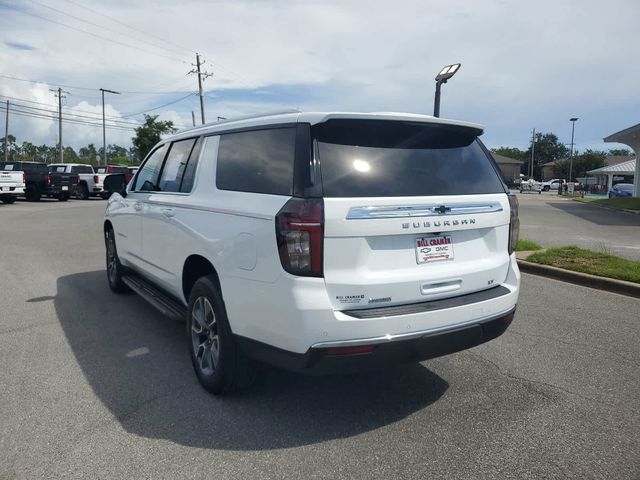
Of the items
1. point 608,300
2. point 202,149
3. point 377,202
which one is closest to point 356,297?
point 377,202

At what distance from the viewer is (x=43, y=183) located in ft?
85.3

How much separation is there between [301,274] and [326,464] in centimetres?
104

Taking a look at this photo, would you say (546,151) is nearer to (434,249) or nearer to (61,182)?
(61,182)

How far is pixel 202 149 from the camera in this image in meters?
4.28

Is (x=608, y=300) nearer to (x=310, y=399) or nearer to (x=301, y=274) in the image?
(x=310, y=399)

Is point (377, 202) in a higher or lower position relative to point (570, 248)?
higher

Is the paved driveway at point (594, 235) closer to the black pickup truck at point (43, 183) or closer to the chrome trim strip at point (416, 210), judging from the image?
the chrome trim strip at point (416, 210)

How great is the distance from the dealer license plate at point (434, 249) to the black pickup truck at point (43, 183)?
26.6 m

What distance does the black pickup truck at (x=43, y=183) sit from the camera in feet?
85.0

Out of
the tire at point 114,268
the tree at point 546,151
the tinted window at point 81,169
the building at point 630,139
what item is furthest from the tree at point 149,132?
the tree at point 546,151

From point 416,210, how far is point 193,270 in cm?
189

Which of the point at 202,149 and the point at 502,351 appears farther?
the point at 502,351

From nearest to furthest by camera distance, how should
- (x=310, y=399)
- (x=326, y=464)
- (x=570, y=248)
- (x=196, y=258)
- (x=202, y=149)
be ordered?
(x=326, y=464) → (x=310, y=399) → (x=196, y=258) → (x=202, y=149) → (x=570, y=248)

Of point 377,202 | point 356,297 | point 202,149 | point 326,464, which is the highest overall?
point 202,149
